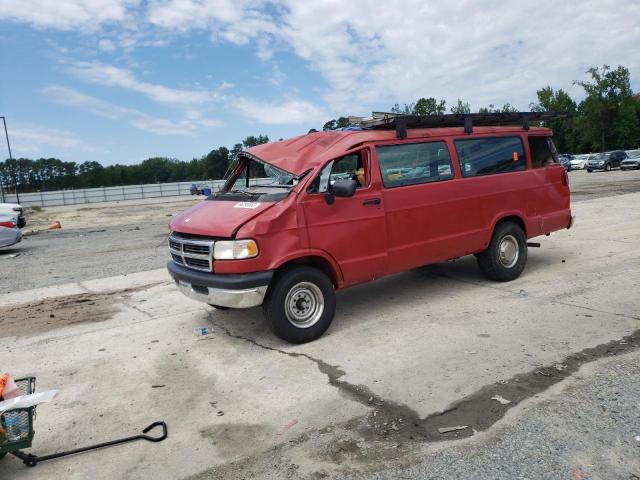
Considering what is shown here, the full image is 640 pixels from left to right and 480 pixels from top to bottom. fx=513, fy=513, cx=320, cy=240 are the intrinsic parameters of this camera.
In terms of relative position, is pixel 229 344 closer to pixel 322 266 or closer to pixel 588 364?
pixel 322 266

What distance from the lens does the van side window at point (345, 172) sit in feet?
17.3

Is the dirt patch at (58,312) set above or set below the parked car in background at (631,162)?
below

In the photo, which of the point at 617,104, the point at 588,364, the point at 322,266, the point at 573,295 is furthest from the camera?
the point at 617,104

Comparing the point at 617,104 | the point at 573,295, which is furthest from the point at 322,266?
the point at 617,104

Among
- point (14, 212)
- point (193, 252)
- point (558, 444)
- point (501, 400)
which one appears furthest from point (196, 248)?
point (14, 212)

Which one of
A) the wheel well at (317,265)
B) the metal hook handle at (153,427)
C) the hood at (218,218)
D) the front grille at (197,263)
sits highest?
the hood at (218,218)

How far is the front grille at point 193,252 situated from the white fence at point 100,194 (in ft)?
152

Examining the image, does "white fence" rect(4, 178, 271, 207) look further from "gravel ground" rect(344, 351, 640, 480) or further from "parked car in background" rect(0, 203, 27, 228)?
"gravel ground" rect(344, 351, 640, 480)

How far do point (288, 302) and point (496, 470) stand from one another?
2567 mm

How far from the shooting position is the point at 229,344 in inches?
213

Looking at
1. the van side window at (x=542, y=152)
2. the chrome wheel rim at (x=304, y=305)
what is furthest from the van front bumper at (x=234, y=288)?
the van side window at (x=542, y=152)

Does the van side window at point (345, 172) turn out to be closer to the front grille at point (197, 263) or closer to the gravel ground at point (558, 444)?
the front grille at point (197, 263)

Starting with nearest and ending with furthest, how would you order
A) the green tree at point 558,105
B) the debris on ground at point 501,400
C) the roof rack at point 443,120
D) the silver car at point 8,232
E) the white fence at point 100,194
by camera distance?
the debris on ground at point 501,400 < the roof rack at point 443,120 < the silver car at point 8,232 < the white fence at point 100,194 < the green tree at point 558,105

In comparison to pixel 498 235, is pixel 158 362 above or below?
below
